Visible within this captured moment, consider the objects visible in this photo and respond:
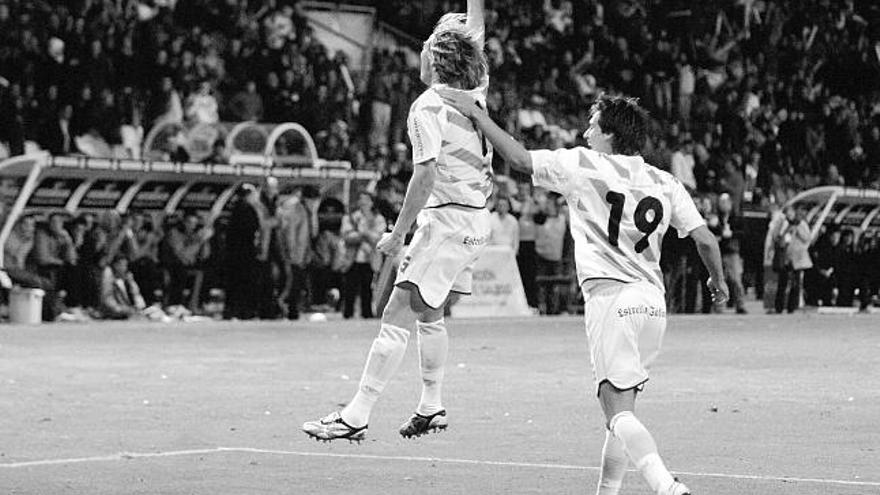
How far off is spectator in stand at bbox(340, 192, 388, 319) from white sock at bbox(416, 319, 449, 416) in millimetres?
15813

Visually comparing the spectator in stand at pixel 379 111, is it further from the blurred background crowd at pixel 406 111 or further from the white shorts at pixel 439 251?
the white shorts at pixel 439 251

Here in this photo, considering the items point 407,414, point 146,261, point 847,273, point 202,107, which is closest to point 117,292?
point 146,261

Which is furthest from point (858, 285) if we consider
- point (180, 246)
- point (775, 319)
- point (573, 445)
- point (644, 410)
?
point (573, 445)

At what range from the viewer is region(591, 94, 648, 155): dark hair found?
8.38 metres

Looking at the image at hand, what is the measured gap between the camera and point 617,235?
27.4 ft

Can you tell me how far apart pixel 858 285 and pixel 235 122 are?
→ 11.6 m

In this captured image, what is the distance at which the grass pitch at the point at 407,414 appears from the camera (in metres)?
9.98

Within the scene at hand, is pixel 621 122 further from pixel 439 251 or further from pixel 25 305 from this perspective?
pixel 25 305

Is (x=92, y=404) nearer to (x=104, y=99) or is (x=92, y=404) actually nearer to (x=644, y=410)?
(x=644, y=410)

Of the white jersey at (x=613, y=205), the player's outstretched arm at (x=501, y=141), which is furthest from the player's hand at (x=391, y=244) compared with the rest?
the white jersey at (x=613, y=205)

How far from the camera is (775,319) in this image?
28109 millimetres

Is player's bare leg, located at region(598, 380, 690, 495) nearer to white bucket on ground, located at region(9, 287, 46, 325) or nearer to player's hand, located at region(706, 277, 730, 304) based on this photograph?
player's hand, located at region(706, 277, 730, 304)

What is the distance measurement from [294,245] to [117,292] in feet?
8.78

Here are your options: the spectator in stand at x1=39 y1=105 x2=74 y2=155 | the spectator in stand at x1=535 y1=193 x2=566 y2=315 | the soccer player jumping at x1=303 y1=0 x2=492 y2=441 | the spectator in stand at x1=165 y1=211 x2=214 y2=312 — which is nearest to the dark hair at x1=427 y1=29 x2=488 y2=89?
the soccer player jumping at x1=303 y1=0 x2=492 y2=441
